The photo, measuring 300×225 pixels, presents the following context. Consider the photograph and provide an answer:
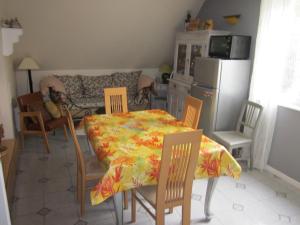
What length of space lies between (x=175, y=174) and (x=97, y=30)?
3.44 m

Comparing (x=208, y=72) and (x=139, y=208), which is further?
(x=208, y=72)

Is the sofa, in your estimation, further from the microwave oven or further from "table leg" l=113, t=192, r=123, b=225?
"table leg" l=113, t=192, r=123, b=225

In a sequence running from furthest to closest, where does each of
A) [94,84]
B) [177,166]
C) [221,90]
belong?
[94,84] → [221,90] → [177,166]

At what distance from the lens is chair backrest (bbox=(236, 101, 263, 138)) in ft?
10.6

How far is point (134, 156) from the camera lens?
1.85m

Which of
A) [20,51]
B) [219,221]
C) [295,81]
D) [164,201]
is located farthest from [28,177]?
[295,81]

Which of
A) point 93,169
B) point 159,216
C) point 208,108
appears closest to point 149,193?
point 159,216

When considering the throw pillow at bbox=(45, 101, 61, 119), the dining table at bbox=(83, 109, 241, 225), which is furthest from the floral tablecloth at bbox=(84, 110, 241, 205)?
the throw pillow at bbox=(45, 101, 61, 119)

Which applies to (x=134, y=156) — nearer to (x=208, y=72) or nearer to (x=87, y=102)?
(x=208, y=72)

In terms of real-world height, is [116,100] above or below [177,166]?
above

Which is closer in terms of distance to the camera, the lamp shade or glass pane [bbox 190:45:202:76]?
glass pane [bbox 190:45:202:76]

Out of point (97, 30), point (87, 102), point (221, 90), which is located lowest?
point (87, 102)

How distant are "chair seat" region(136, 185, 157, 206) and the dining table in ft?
0.42

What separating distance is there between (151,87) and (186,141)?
3393mm
